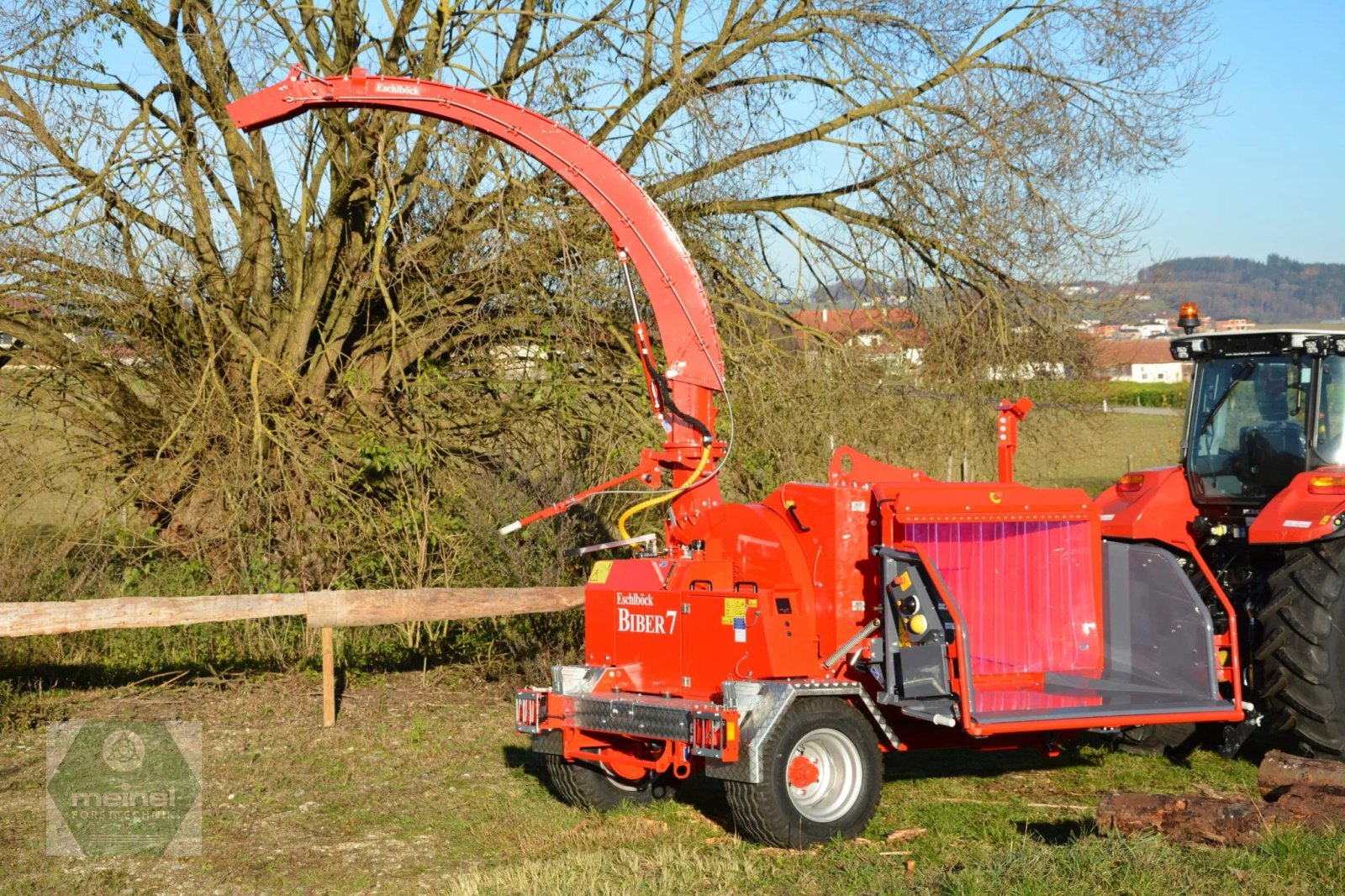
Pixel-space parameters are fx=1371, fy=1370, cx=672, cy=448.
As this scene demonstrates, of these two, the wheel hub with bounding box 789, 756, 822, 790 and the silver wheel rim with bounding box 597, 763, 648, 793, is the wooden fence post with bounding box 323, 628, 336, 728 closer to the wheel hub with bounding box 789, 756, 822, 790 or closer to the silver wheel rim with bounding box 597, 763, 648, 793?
the silver wheel rim with bounding box 597, 763, 648, 793

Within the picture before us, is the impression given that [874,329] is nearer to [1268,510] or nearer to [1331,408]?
[1331,408]

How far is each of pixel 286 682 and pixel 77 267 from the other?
141 inches

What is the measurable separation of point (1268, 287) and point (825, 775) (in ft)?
233

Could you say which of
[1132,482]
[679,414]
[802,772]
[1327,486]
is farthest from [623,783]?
[1327,486]

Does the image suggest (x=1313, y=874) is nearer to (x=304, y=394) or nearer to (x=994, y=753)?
(x=994, y=753)

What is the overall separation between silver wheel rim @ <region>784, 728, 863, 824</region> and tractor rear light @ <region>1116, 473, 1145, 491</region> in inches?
142

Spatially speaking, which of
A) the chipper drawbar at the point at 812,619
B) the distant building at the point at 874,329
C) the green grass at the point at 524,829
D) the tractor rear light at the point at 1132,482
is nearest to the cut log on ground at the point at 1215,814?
the green grass at the point at 524,829

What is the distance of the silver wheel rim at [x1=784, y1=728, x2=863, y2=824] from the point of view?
21.6 ft

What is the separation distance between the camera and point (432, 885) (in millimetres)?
6043

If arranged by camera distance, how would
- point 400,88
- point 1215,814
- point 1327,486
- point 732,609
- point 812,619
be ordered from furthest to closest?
point 1327,486
point 400,88
point 812,619
point 732,609
point 1215,814

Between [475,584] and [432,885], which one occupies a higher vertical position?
[475,584]

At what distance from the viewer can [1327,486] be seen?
26.3ft

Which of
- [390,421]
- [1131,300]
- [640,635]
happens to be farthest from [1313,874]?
[1131,300]

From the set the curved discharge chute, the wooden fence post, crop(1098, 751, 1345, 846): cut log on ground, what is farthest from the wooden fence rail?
crop(1098, 751, 1345, 846): cut log on ground
